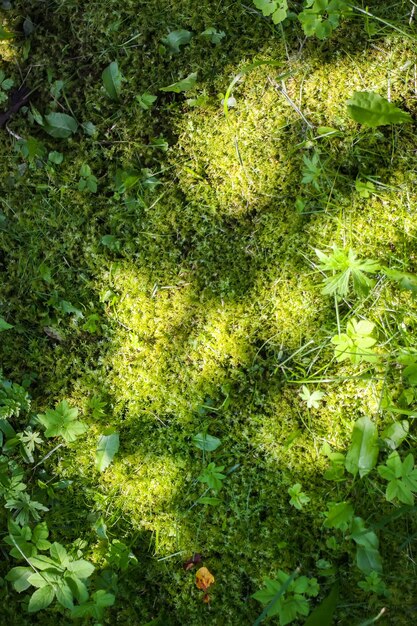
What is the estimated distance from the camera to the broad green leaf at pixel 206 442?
115 inches

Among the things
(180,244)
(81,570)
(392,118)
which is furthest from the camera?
(180,244)

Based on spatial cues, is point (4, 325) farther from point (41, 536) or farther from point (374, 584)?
point (374, 584)

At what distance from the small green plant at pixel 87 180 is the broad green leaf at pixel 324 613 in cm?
230

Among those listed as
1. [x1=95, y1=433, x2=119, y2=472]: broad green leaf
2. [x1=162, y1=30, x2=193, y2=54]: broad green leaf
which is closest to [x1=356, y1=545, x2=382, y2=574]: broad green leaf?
[x1=95, y1=433, x2=119, y2=472]: broad green leaf

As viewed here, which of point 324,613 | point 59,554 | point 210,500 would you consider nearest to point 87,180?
point 210,500

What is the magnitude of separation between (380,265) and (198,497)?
4.67 ft

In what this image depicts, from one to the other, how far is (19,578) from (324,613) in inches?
58.2

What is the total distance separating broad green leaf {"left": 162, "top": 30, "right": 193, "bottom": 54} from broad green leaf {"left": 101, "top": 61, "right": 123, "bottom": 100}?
0.29 m

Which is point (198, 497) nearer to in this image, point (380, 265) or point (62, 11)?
point (380, 265)

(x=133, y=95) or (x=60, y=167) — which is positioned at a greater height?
(x=133, y=95)

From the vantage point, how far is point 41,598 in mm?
2881

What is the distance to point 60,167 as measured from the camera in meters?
3.26

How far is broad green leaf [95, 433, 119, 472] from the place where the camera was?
120 inches

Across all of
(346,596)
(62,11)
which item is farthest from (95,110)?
(346,596)
